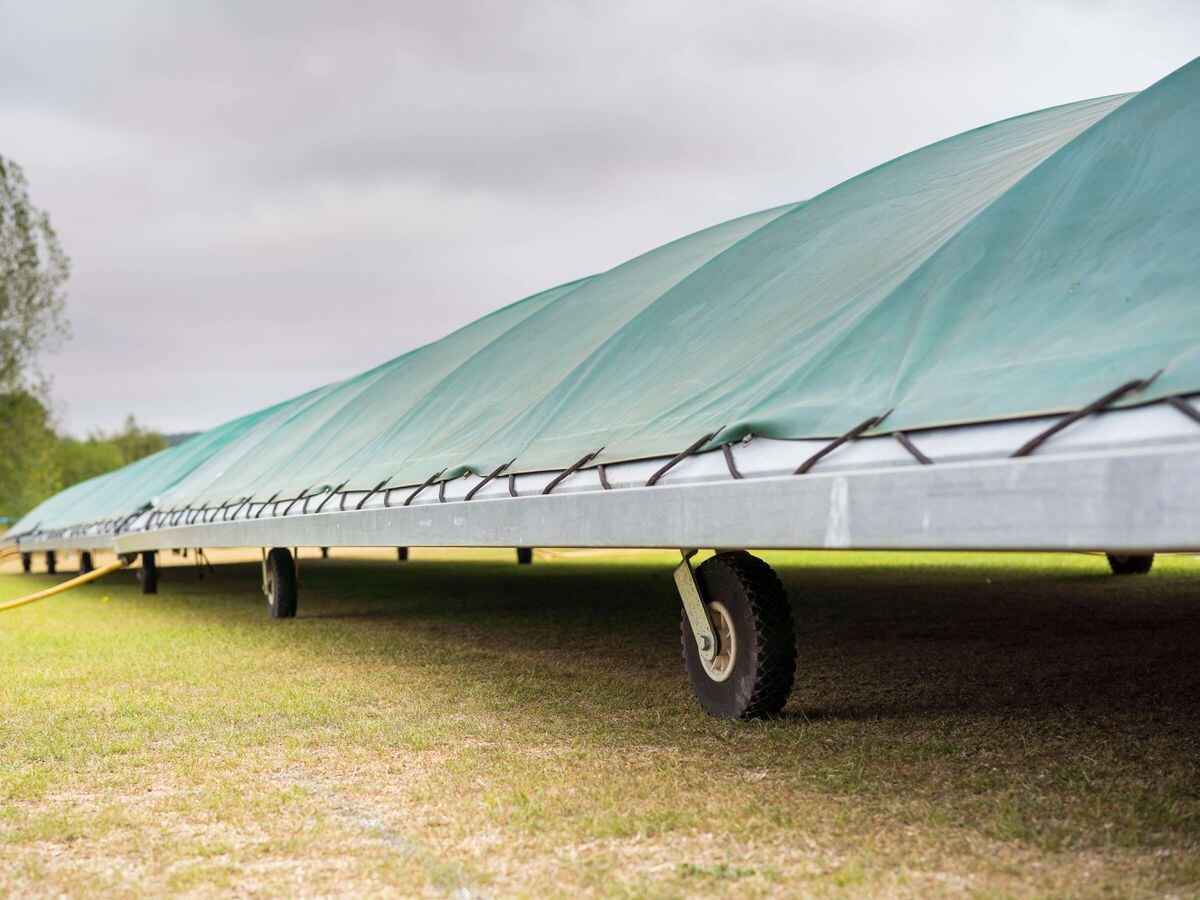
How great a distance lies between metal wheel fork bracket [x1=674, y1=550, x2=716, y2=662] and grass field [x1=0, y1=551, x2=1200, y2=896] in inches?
10.1

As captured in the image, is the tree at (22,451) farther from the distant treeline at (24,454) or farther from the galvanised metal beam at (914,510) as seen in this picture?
the galvanised metal beam at (914,510)

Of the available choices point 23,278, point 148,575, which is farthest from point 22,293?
point 148,575

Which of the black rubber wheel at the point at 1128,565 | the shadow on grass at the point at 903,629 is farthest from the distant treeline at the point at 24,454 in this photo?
the black rubber wheel at the point at 1128,565

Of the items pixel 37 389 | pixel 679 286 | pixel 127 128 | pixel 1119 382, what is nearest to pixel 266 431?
pixel 679 286

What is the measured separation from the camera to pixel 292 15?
44.0 feet

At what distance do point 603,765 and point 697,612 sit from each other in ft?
2.51

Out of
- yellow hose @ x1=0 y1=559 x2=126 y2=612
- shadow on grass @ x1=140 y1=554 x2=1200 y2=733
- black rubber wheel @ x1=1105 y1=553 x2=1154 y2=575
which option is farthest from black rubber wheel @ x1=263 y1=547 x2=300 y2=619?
black rubber wheel @ x1=1105 y1=553 x2=1154 y2=575

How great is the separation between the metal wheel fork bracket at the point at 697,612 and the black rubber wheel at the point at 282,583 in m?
5.06

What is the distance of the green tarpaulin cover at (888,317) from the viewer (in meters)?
2.61

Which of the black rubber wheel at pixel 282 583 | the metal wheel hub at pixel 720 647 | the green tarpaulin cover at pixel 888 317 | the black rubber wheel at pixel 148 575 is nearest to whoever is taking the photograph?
the green tarpaulin cover at pixel 888 317

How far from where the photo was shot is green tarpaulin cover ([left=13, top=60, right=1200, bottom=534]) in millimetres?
2609

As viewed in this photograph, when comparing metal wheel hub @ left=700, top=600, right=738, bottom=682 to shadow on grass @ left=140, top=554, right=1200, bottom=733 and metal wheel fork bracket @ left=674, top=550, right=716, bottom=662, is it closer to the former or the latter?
metal wheel fork bracket @ left=674, top=550, right=716, bottom=662

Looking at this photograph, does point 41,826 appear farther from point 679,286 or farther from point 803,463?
point 679,286

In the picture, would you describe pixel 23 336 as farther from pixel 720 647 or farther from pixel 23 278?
pixel 720 647
